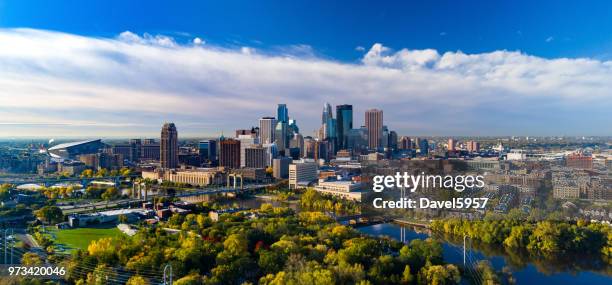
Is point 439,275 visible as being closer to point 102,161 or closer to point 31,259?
point 31,259

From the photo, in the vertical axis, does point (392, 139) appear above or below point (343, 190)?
above

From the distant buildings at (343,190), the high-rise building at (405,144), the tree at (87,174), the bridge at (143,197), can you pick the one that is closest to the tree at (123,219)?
the bridge at (143,197)

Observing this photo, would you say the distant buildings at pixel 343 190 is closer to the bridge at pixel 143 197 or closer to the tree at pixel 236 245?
the bridge at pixel 143 197

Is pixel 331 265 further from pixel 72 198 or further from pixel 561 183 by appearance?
pixel 72 198

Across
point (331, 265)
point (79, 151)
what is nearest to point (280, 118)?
point (79, 151)

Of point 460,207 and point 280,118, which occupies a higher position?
point 280,118

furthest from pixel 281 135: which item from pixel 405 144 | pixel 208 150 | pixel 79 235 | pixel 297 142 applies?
pixel 79 235
